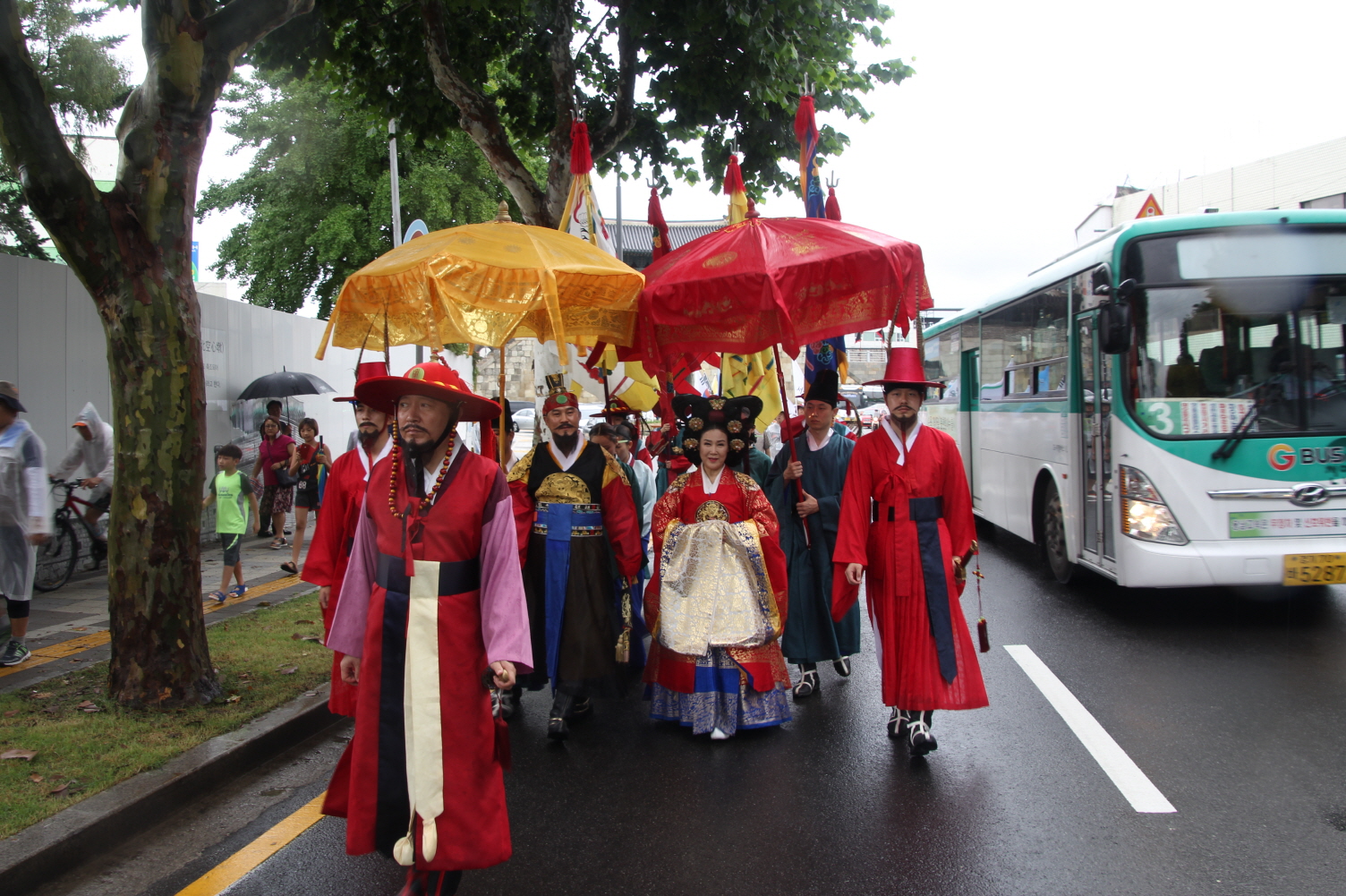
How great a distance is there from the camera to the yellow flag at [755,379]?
691 cm

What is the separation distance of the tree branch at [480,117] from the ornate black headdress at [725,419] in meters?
5.84

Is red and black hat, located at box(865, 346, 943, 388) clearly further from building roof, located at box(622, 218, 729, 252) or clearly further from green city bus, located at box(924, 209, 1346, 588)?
building roof, located at box(622, 218, 729, 252)

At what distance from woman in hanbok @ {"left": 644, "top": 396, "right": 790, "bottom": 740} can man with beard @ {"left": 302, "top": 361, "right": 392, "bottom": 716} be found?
5.04ft

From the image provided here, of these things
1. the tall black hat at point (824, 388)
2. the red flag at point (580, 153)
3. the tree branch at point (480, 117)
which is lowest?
the tall black hat at point (824, 388)

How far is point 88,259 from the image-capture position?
186 inches

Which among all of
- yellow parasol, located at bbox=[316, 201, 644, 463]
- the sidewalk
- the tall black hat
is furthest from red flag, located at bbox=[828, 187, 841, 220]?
the sidewalk

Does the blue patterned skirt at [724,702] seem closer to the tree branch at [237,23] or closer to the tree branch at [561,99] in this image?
the tree branch at [237,23]

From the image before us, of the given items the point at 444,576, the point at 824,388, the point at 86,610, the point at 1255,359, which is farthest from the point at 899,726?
the point at 86,610

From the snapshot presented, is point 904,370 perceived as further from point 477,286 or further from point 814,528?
point 477,286

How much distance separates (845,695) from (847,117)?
754cm

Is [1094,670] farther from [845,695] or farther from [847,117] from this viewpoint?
[847,117]

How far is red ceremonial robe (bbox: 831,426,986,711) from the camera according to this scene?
14.7ft

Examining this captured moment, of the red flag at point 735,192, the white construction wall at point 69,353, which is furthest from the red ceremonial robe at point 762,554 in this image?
the white construction wall at point 69,353

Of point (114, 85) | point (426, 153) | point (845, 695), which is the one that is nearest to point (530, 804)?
point (845, 695)
